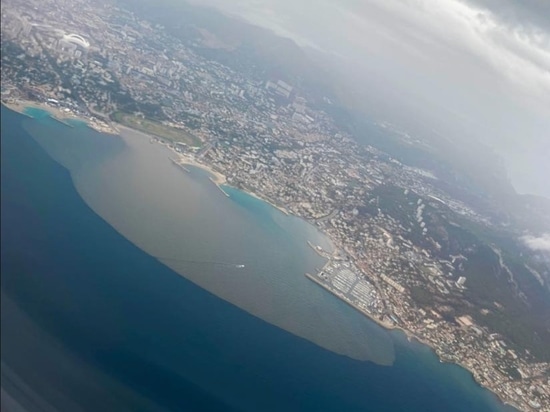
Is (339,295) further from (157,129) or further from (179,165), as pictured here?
(157,129)

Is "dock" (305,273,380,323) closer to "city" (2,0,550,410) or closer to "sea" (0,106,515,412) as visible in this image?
"city" (2,0,550,410)

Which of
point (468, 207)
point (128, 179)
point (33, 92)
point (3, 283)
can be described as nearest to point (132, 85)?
point (128, 179)

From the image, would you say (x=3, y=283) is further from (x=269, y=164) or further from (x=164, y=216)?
(x=269, y=164)

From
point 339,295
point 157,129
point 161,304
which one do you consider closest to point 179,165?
point 157,129

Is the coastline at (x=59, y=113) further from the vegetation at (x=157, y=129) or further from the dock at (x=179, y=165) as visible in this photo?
the dock at (x=179, y=165)

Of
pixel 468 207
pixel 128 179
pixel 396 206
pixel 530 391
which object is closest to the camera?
pixel 128 179

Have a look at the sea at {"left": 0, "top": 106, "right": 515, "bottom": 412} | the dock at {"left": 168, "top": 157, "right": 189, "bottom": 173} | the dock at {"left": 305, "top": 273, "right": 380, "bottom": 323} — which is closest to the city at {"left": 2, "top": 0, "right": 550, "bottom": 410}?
the dock at {"left": 305, "top": 273, "right": 380, "bottom": 323}

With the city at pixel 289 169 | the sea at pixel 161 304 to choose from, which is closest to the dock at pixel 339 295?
the city at pixel 289 169

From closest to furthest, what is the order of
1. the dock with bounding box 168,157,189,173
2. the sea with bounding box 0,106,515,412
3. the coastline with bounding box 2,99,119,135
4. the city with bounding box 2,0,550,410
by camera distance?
1. the sea with bounding box 0,106,515,412
2. the coastline with bounding box 2,99,119,135
3. the city with bounding box 2,0,550,410
4. the dock with bounding box 168,157,189,173
